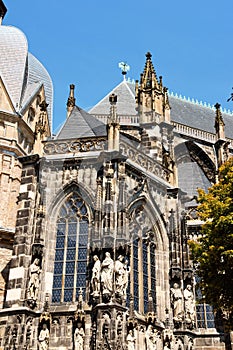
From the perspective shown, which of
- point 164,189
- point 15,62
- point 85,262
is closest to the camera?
point 85,262

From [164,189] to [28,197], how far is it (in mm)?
4823

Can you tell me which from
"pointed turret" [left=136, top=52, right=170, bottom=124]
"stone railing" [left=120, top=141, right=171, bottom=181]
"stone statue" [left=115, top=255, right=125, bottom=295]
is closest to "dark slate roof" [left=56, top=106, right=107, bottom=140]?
Result: "stone railing" [left=120, top=141, right=171, bottom=181]

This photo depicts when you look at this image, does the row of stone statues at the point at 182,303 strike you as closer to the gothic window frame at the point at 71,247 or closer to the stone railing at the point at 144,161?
the gothic window frame at the point at 71,247

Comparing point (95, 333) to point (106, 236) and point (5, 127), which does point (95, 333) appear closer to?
point (106, 236)

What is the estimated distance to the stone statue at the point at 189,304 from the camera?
15.3m

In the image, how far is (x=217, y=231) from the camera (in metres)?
12.4

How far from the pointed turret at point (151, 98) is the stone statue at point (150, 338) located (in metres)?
9.88

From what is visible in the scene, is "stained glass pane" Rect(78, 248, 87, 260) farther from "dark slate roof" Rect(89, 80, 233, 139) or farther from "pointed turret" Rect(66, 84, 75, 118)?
"dark slate roof" Rect(89, 80, 233, 139)

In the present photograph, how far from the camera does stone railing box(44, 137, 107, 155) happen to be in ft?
52.0

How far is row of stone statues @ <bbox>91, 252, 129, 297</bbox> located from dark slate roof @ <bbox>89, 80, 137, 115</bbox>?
12.2m

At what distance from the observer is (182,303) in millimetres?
15336

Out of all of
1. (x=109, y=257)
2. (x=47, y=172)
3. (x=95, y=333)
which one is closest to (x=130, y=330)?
(x=95, y=333)

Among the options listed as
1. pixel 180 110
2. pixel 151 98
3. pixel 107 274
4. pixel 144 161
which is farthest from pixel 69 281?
pixel 180 110

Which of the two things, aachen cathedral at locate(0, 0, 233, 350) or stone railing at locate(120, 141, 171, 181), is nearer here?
aachen cathedral at locate(0, 0, 233, 350)
